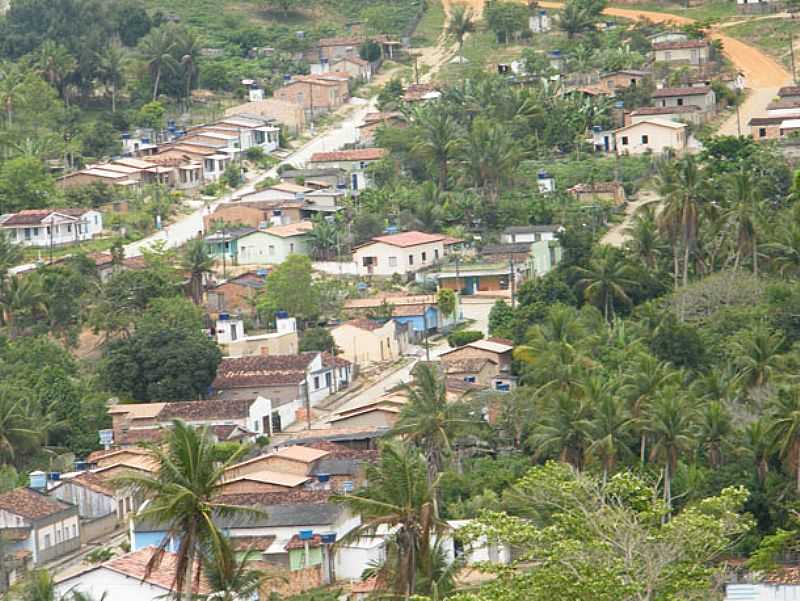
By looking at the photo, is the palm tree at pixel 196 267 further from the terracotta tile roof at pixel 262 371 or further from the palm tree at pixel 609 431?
the palm tree at pixel 609 431

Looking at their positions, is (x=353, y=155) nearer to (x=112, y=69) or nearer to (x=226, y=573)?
(x=112, y=69)

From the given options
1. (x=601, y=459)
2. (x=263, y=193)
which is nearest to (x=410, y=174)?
(x=263, y=193)

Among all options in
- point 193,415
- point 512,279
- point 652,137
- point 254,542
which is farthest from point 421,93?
point 254,542

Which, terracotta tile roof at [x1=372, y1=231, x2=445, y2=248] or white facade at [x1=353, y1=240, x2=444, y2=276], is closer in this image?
white facade at [x1=353, y1=240, x2=444, y2=276]

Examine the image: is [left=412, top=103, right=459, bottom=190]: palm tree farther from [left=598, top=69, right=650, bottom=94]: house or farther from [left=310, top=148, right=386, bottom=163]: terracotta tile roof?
[left=598, top=69, right=650, bottom=94]: house

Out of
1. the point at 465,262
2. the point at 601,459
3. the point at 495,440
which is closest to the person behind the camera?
the point at 601,459

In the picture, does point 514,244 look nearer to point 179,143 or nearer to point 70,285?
point 70,285

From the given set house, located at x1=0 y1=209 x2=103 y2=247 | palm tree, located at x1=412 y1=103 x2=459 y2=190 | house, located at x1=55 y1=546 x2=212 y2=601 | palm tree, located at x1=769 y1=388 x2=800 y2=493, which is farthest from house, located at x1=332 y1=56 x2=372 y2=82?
house, located at x1=55 y1=546 x2=212 y2=601

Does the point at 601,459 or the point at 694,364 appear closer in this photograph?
the point at 601,459
